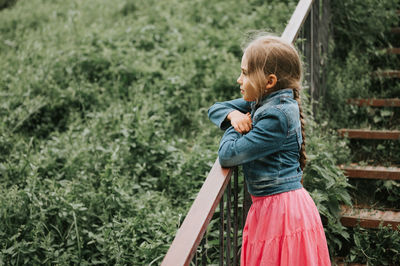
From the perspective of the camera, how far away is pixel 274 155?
2.14 m

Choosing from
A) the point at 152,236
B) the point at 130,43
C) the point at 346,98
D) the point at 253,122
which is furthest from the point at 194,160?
the point at 130,43

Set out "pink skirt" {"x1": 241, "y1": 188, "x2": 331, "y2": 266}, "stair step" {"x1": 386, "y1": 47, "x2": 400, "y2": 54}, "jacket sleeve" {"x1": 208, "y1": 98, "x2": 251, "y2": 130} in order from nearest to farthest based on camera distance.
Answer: "pink skirt" {"x1": 241, "y1": 188, "x2": 331, "y2": 266} < "jacket sleeve" {"x1": 208, "y1": 98, "x2": 251, "y2": 130} < "stair step" {"x1": 386, "y1": 47, "x2": 400, "y2": 54}

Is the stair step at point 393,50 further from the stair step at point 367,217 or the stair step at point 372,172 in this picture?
the stair step at point 367,217

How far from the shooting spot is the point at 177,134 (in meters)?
4.80

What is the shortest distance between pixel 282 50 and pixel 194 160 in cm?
207

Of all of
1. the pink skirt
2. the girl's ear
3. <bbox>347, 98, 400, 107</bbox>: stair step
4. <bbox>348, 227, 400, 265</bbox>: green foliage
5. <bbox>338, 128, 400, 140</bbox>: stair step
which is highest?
the girl's ear

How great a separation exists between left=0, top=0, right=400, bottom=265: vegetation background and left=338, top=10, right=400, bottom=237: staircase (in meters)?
0.15

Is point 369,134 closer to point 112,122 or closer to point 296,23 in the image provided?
point 296,23

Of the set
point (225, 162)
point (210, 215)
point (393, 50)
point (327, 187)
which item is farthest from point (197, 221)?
point (393, 50)

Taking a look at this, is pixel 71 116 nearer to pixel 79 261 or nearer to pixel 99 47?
pixel 99 47

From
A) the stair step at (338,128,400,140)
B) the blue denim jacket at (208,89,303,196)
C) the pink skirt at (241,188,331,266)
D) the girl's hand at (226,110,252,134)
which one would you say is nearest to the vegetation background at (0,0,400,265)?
the stair step at (338,128,400,140)

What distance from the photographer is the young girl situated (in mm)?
2066

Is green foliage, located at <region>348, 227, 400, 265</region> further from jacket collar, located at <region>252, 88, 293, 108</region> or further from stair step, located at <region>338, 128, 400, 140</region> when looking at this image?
jacket collar, located at <region>252, 88, 293, 108</region>

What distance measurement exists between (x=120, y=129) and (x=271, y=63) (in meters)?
2.69
